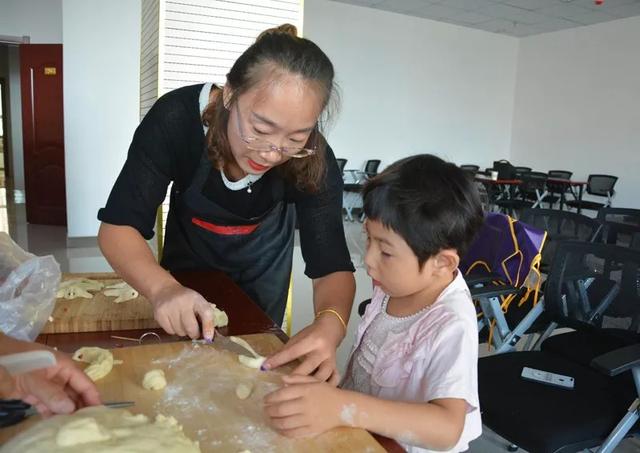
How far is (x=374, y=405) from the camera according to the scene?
32.9 inches

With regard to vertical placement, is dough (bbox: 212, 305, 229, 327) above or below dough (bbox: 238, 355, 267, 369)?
above

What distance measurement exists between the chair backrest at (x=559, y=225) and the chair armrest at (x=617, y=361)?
1.62 metres

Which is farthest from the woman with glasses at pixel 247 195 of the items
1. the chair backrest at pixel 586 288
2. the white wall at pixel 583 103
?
the white wall at pixel 583 103

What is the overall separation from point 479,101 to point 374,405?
10724 millimetres

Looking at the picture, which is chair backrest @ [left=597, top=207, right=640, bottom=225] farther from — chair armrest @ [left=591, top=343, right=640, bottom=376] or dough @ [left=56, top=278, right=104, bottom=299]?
dough @ [left=56, top=278, right=104, bottom=299]

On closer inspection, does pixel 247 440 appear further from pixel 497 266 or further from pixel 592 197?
pixel 592 197

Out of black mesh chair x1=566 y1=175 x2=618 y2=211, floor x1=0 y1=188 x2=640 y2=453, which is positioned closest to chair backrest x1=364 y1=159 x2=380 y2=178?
floor x1=0 y1=188 x2=640 y2=453

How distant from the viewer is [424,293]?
46.8 inches

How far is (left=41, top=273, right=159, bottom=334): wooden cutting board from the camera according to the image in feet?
4.06

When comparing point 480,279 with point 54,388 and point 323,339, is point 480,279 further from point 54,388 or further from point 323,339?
point 54,388

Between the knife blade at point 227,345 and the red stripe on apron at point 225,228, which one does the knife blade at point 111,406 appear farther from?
the red stripe on apron at point 225,228

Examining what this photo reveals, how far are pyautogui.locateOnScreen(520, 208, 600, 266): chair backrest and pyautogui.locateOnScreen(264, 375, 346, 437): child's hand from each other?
2.76 m

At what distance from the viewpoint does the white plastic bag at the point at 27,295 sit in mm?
1162

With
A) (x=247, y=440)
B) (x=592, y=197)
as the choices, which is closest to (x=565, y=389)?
(x=247, y=440)
